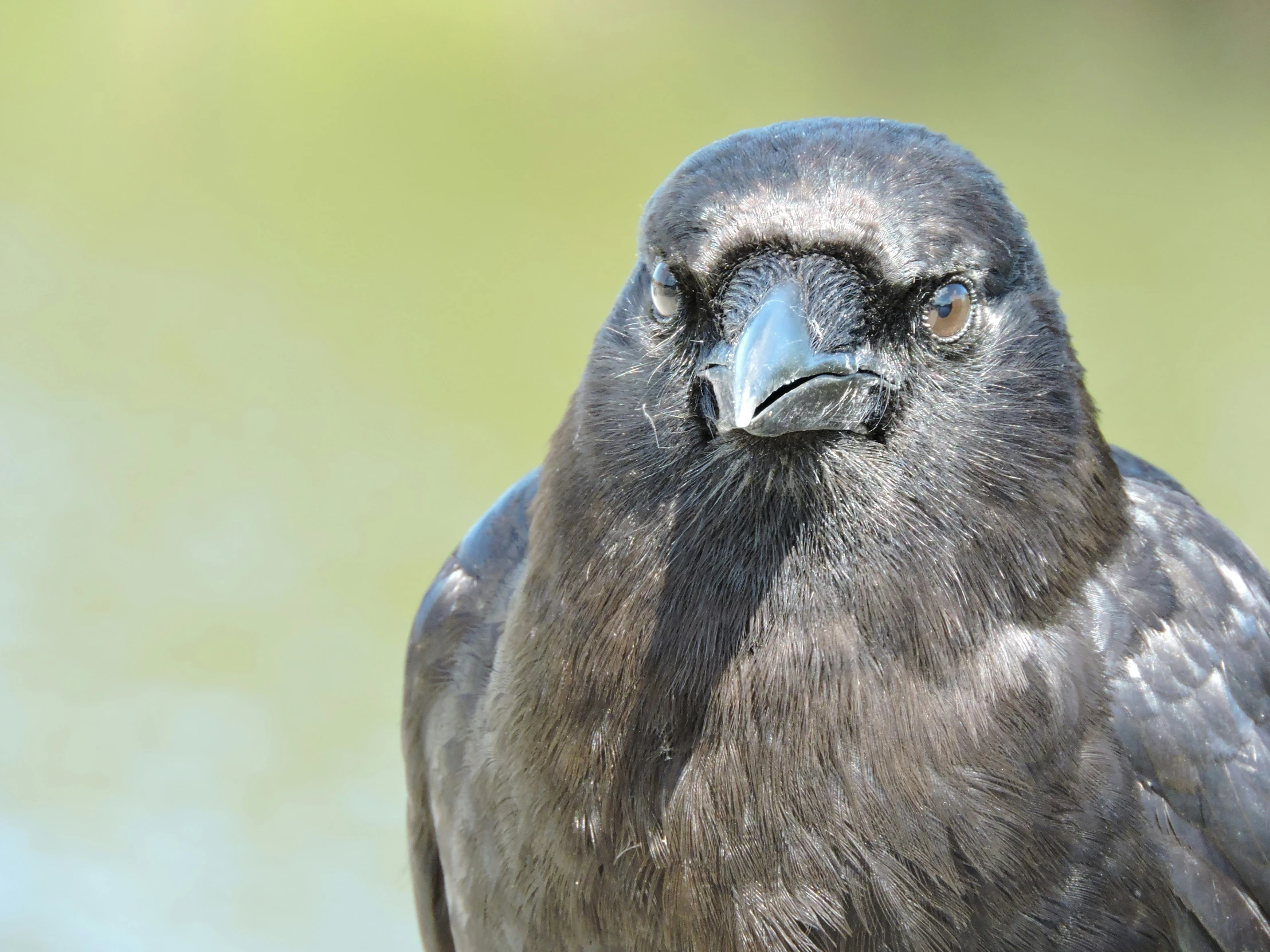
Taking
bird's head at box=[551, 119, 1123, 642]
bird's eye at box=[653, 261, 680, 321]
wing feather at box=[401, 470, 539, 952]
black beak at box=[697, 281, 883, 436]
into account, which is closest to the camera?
black beak at box=[697, 281, 883, 436]

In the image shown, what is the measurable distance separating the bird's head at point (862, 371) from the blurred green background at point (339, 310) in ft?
20.1

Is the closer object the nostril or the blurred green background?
the nostril

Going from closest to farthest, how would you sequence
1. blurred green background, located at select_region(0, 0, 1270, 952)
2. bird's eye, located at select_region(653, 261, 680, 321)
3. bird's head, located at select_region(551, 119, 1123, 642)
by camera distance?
bird's head, located at select_region(551, 119, 1123, 642) → bird's eye, located at select_region(653, 261, 680, 321) → blurred green background, located at select_region(0, 0, 1270, 952)

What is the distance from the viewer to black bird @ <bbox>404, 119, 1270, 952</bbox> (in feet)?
8.50

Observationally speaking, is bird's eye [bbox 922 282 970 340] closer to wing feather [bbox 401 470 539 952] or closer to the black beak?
the black beak

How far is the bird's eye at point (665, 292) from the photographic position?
8.86 ft

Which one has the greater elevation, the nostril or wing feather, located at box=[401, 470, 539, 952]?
wing feather, located at box=[401, 470, 539, 952]

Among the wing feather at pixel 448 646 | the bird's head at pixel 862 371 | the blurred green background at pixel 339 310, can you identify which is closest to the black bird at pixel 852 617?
the bird's head at pixel 862 371

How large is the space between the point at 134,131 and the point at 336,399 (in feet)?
18.0

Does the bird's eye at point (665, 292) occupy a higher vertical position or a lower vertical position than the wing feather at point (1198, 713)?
higher

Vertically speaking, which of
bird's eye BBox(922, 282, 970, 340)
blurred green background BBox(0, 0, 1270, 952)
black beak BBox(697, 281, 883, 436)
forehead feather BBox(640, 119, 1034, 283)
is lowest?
black beak BBox(697, 281, 883, 436)

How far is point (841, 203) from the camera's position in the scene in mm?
2582

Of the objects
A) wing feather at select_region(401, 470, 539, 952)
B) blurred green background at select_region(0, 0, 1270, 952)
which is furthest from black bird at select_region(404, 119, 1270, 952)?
blurred green background at select_region(0, 0, 1270, 952)

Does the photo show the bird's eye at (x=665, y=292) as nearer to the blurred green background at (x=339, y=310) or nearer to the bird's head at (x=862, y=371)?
the bird's head at (x=862, y=371)
